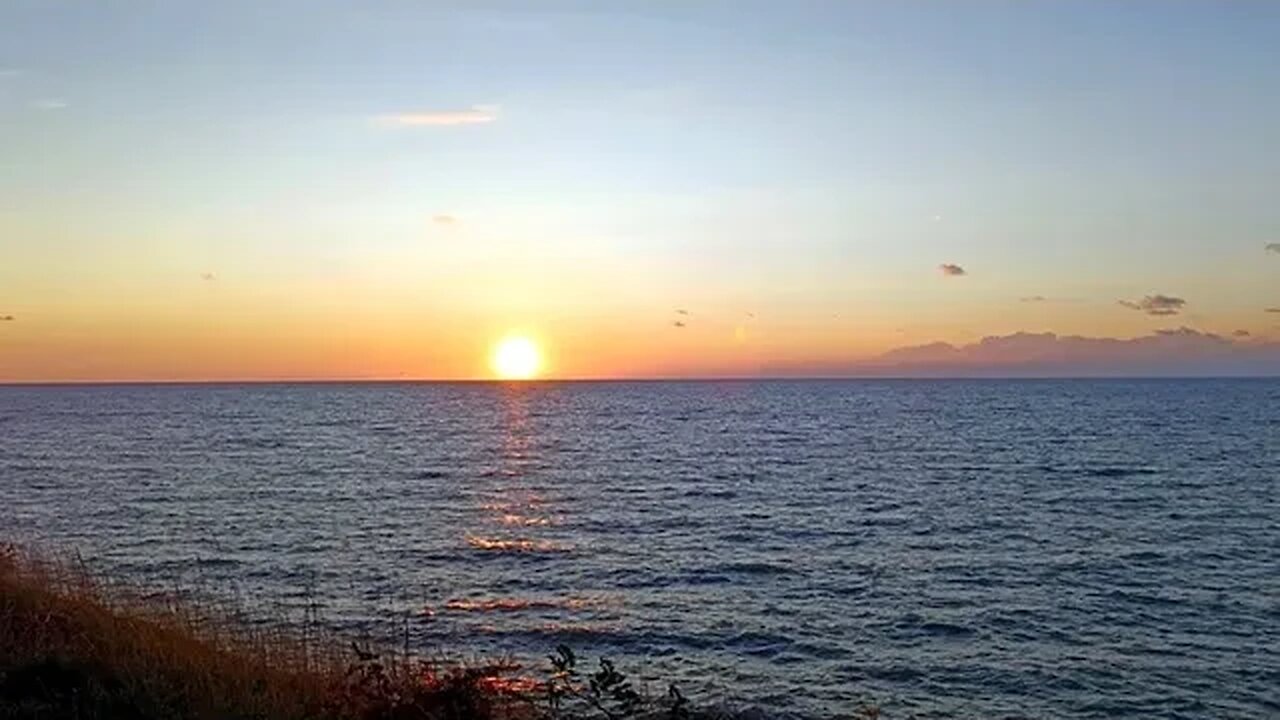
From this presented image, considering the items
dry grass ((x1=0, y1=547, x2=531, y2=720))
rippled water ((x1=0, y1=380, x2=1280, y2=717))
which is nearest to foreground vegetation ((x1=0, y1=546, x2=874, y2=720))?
dry grass ((x1=0, y1=547, x2=531, y2=720))

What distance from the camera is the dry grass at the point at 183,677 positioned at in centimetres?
984

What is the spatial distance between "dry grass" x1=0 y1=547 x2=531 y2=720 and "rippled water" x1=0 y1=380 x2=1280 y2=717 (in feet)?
26.2

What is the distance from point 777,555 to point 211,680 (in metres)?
24.3

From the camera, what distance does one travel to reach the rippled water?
21.8 metres

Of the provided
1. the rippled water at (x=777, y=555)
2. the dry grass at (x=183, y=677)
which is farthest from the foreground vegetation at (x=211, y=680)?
the rippled water at (x=777, y=555)

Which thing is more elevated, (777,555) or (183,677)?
(183,677)

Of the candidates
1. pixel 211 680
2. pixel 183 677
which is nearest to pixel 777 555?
pixel 183 677

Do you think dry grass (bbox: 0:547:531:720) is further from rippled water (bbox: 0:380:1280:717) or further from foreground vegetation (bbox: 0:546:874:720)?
rippled water (bbox: 0:380:1280:717)

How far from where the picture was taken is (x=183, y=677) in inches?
447

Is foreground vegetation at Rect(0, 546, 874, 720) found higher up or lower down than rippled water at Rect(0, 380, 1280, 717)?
higher up

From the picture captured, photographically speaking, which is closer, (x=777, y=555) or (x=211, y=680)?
(x=211, y=680)

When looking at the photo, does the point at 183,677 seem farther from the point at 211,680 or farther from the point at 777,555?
the point at 777,555

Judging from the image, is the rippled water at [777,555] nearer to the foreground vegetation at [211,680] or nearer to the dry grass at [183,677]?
the foreground vegetation at [211,680]

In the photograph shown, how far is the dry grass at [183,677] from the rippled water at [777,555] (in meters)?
7.99
